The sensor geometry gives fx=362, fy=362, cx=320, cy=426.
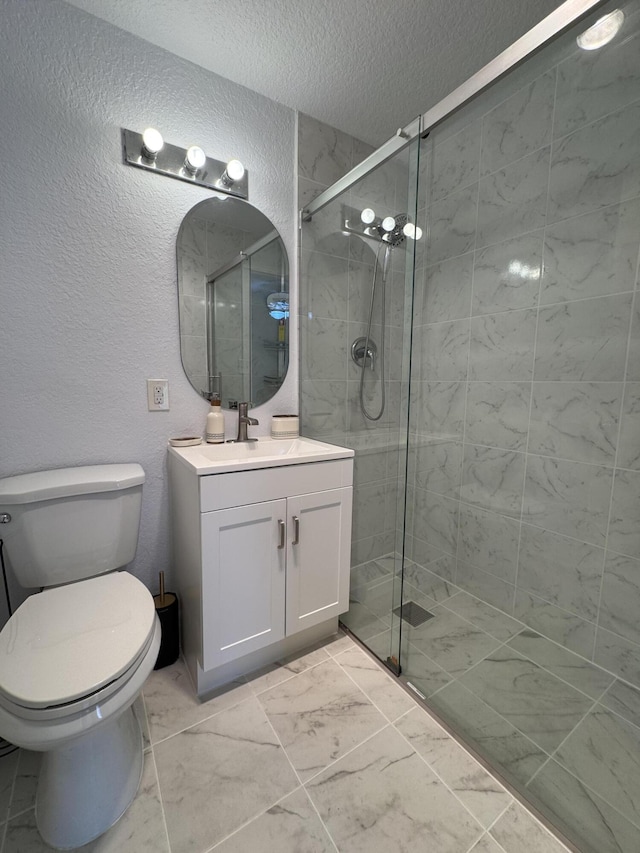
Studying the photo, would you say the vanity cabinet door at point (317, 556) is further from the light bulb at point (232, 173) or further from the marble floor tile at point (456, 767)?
the light bulb at point (232, 173)

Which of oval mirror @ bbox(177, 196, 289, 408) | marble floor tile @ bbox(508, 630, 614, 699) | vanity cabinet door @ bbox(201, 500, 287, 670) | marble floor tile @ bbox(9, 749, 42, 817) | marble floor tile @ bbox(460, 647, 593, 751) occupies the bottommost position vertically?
marble floor tile @ bbox(9, 749, 42, 817)

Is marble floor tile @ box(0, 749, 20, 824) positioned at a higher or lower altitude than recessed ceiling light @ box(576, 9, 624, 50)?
lower

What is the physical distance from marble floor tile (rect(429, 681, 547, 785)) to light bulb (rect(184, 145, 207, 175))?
7.29ft

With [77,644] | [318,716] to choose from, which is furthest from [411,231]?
[318,716]

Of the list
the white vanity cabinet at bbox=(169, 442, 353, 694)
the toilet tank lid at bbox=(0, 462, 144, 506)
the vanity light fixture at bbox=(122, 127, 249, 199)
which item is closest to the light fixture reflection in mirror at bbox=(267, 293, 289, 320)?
the vanity light fixture at bbox=(122, 127, 249, 199)

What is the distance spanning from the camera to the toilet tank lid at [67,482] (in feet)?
3.71

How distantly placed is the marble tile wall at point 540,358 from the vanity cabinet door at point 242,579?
678 mm

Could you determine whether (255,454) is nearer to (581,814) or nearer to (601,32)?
(581,814)

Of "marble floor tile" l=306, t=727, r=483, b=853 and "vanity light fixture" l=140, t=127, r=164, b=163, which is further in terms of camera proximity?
"vanity light fixture" l=140, t=127, r=164, b=163

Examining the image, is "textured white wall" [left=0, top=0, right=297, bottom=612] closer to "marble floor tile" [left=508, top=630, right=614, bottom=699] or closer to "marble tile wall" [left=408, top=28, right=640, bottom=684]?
"marble tile wall" [left=408, top=28, right=640, bottom=684]

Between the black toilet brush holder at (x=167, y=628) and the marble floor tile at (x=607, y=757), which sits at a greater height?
the black toilet brush holder at (x=167, y=628)

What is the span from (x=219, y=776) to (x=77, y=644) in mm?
581

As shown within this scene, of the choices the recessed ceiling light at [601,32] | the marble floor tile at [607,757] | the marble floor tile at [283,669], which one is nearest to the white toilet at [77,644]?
the marble floor tile at [283,669]

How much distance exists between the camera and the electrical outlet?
150cm
